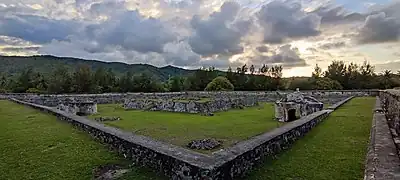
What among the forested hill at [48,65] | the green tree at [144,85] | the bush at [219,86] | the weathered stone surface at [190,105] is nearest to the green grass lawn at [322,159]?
the weathered stone surface at [190,105]

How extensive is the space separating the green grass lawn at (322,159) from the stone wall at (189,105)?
13.3 metres

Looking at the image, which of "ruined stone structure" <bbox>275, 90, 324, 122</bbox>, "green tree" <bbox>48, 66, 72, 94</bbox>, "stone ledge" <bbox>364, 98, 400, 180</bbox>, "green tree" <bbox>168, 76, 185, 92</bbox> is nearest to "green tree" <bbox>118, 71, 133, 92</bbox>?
"green tree" <bbox>168, 76, 185, 92</bbox>

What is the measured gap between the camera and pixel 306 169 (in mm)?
Answer: 5953

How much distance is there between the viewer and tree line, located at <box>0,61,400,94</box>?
43.9 meters

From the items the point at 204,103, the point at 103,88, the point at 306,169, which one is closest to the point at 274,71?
the point at 103,88

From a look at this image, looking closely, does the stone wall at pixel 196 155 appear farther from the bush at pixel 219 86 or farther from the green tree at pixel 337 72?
the green tree at pixel 337 72

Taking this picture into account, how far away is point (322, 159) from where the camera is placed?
6.66 metres

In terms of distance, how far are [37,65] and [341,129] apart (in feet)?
290

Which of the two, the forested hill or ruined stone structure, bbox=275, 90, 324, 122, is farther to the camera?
the forested hill

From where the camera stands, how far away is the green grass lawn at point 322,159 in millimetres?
5605

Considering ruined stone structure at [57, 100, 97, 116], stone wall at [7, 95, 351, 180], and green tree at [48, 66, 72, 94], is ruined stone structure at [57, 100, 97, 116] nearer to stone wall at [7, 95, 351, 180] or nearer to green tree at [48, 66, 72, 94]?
stone wall at [7, 95, 351, 180]

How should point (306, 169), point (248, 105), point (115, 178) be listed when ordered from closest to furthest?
point (115, 178) → point (306, 169) → point (248, 105)

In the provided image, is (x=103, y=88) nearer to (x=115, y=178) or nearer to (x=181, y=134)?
(x=181, y=134)

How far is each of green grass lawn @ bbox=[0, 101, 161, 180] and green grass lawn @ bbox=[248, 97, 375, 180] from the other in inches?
96.8
